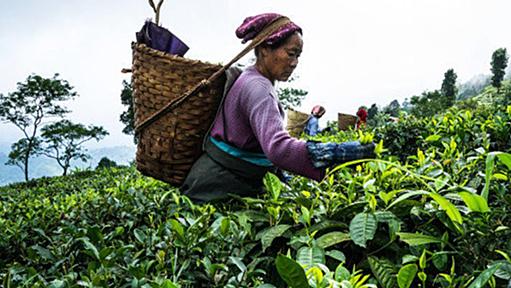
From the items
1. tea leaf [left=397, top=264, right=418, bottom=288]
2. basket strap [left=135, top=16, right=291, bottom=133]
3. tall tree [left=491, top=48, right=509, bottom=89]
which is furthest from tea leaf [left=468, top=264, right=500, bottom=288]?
tall tree [left=491, top=48, right=509, bottom=89]

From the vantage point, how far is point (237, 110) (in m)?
2.09

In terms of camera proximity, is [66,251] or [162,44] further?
[162,44]

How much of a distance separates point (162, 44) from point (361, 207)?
1.33 m

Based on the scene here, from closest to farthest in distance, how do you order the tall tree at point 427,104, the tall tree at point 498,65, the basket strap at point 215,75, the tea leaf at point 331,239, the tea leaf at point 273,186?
the tea leaf at point 331,239, the tea leaf at point 273,186, the basket strap at point 215,75, the tall tree at point 427,104, the tall tree at point 498,65

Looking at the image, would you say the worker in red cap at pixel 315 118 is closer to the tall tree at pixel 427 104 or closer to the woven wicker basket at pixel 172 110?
the woven wicker basket at pixel 172 110

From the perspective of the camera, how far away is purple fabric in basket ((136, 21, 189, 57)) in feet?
7.01

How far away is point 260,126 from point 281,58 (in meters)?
0.48

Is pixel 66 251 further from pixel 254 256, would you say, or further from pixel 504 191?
pixel 504 191

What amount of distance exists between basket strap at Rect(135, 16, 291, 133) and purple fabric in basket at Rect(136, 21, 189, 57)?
219 mm

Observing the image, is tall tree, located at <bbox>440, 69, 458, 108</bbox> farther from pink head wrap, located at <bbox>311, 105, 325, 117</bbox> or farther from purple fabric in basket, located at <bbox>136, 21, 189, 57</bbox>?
purple fabric in basket, located at <bbox>136, 21, 189, 57</bbox>

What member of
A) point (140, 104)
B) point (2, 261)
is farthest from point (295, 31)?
point (2, 261)

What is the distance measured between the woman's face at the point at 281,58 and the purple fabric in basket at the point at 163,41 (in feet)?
1.35

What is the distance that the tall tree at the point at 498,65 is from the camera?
3263 centimetres

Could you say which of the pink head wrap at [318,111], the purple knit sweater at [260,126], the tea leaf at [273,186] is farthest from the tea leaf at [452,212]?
the pink head wrap at [318,111]
